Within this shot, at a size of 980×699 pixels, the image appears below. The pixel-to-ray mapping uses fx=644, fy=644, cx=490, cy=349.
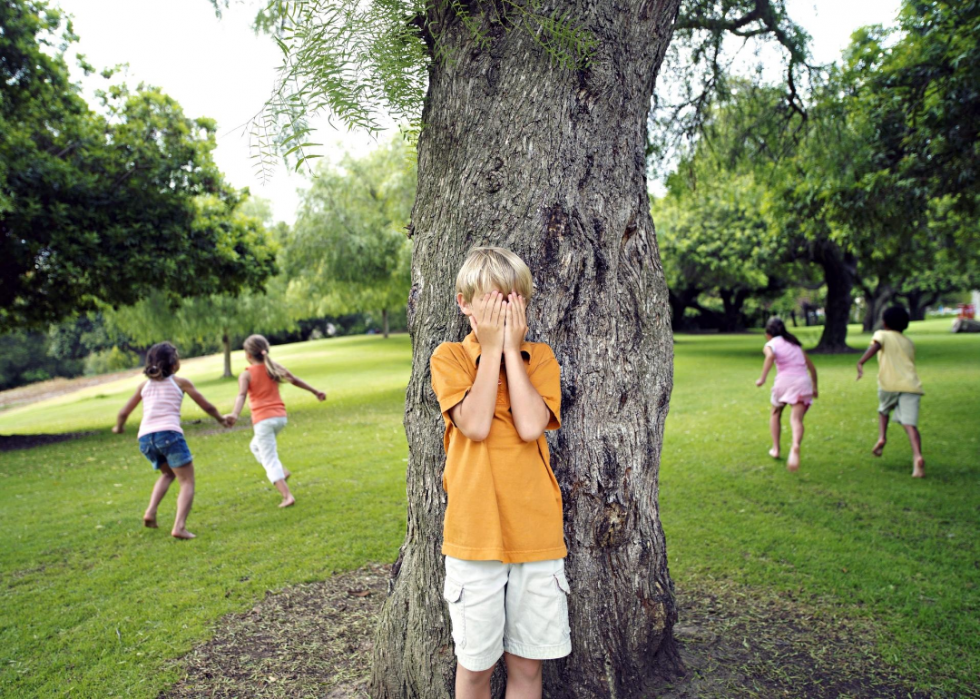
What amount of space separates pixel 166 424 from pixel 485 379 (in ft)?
15.2

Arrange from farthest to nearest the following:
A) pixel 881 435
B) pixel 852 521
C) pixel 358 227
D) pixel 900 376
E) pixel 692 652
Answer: pixel 358 227 → pixel 881 435 → pixel 900 376 → pixel 852 521 → pixel 692 652

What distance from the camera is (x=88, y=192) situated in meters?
11.6

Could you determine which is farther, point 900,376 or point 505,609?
point 900,376

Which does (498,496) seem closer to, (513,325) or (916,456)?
(513,325)

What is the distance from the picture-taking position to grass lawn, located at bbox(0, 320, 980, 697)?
12.4 feet

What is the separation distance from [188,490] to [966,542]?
657cm

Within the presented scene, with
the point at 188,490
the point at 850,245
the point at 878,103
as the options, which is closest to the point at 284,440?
the point at 188,490

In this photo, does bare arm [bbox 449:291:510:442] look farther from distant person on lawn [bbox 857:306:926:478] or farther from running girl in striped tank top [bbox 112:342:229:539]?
distant person on lawn [bbox 857:306:926:478]

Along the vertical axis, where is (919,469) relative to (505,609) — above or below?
below

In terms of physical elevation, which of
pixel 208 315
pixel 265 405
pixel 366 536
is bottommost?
pixel 366 536

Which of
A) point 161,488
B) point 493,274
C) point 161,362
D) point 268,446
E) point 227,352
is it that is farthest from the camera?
point 227,352

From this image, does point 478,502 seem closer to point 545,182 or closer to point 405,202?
point 545,182

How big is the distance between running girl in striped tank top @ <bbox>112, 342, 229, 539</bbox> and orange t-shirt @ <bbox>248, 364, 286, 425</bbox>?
2.66 feet

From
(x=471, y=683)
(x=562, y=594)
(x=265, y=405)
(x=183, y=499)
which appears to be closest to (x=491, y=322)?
(x=562, y=594)
